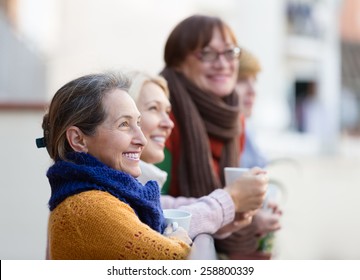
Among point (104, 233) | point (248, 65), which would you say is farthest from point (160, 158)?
point (248, 65)

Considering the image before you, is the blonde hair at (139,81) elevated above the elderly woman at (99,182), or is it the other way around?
the blonde hair at (139,81)

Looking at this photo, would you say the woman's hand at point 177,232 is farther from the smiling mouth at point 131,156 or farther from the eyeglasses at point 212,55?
the eyeglasses at point 212,55

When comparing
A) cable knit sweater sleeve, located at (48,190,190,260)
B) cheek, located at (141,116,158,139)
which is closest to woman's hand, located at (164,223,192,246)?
cable knit sweater sleeve, located at (48,190,190,260)

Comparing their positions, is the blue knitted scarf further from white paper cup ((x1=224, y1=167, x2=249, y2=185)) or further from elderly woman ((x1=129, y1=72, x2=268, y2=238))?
white paper cup ((x1=224, y1=167, x2=249, y2=185))

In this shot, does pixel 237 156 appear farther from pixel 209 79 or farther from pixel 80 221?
pixel 80 221

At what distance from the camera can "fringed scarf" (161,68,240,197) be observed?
277 cm

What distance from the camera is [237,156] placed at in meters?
2.94

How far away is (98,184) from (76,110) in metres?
0.18

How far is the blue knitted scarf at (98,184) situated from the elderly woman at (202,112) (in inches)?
31.2

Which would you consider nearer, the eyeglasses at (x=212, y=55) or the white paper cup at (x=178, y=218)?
the white paper cup at (x=178, y=218)

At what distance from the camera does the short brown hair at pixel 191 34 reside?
2824 millimetres

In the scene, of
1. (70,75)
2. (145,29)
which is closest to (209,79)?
(70,75)

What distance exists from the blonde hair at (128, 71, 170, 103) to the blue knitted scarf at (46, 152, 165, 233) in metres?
0.49

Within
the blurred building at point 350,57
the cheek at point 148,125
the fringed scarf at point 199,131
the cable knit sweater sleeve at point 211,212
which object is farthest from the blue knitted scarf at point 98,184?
the blurred building at point 350,57
